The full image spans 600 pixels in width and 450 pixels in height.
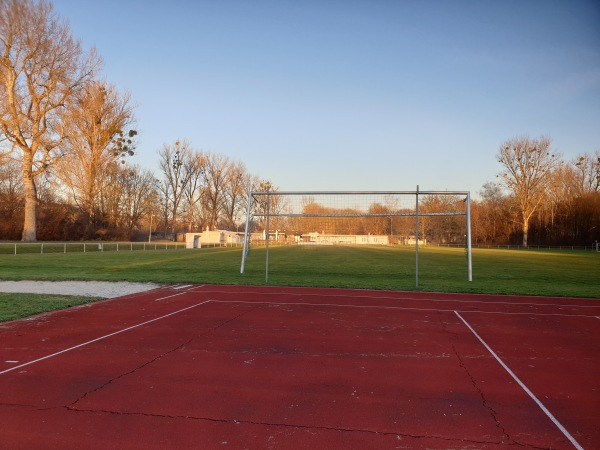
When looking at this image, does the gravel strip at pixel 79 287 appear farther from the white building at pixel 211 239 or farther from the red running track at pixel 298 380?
the white building at pixel 211 239

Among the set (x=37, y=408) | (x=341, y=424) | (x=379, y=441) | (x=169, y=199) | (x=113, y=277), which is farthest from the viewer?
(x=169, y=199)

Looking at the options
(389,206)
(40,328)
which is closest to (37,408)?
(40,328)

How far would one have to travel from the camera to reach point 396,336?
707cm

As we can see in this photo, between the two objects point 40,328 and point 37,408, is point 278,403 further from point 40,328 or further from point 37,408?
point 40,328

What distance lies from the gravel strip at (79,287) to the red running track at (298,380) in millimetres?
3187

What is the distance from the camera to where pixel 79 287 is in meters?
13.2

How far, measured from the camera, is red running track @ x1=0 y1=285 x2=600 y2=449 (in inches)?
136

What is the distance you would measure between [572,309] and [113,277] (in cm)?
1462

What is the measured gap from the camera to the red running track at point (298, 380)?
11.3 feet

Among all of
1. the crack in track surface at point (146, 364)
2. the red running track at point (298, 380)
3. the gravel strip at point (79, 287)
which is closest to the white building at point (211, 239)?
the gravel strip at point (79, 287)

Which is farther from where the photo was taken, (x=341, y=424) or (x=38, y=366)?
(x=38, y=366)

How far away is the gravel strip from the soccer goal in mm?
4355

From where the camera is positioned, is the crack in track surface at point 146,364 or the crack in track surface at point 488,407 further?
the crack in track surface at point 146,364

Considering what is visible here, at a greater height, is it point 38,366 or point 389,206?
point 389,206
